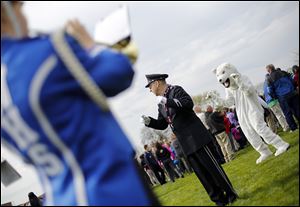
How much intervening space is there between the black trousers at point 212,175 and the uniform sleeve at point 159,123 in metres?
0.63

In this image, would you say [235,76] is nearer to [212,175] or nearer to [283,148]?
[283,148]

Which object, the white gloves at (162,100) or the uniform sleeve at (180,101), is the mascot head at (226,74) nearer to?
the uniform sleeve at (180,101)

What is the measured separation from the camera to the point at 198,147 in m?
6.27

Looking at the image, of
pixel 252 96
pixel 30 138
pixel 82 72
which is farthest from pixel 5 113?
pixel 252 96

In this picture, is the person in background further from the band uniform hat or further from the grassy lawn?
the band uniform hat

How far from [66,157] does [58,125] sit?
0.15 meters

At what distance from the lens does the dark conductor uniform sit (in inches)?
246

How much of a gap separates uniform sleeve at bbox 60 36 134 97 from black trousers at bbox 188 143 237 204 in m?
4.51

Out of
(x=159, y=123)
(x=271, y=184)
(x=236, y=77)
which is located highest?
(x=236, y=77)

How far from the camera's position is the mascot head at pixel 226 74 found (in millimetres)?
9055

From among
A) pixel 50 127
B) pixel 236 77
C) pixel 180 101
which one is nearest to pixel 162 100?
pixel 180 101

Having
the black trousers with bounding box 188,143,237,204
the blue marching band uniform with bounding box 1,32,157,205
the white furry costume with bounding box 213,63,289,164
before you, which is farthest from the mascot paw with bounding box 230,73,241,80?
the blue marching band uniform with bounding box 1,32,157,205

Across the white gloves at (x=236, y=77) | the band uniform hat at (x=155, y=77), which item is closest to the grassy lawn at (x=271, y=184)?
the white gloves at (x=236, y=77)

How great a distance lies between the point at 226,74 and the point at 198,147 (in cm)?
324
